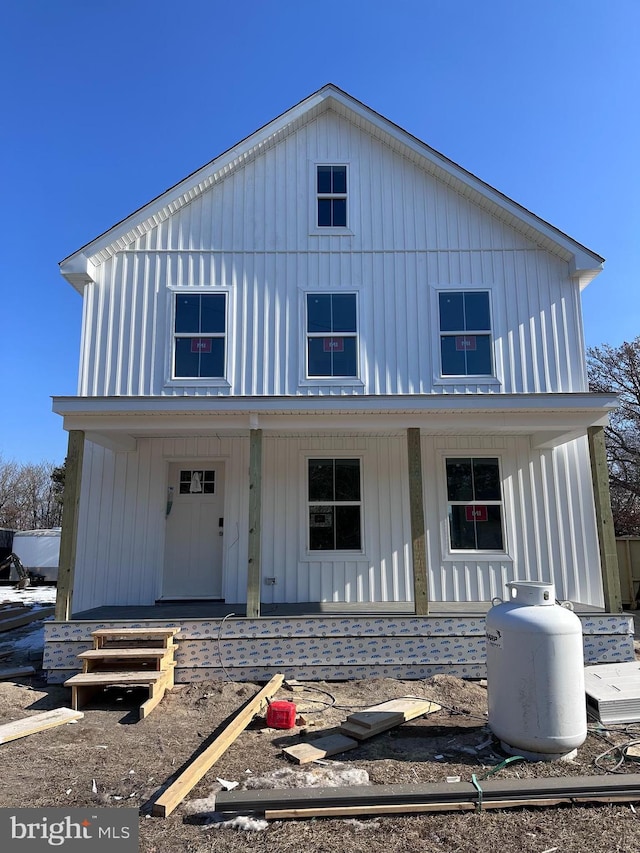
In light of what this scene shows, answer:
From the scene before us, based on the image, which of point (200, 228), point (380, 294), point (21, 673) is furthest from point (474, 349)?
point (21, 673)

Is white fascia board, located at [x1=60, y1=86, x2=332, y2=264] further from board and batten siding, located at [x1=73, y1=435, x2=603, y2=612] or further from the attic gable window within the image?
board and batten siding, located at [x1=73, y1=435, x2=603, y2=612]

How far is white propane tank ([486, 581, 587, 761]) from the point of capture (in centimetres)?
464

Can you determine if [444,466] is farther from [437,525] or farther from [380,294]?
[380,294]

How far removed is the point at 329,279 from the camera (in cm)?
943

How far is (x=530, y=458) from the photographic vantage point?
9.35 meters

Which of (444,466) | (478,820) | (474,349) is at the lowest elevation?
(478,820)

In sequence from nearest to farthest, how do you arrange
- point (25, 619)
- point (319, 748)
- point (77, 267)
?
point (319, 748)
point (77, 267)
point (25, 619)

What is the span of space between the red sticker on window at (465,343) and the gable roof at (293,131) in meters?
1.96

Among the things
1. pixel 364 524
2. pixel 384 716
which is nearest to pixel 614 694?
pixel 384 716

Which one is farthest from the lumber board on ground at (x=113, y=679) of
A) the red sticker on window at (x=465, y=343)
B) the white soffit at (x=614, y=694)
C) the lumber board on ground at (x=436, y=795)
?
the red sticker on window at (x=465, y=343)

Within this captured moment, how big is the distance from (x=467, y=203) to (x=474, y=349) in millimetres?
2546

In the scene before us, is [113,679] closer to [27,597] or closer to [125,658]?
[125,658]

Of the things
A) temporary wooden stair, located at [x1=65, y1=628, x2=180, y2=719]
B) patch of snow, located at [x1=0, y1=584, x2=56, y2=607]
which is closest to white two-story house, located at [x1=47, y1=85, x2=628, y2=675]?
temporary wooden stair, located at [x1=65, y1=628, x2=180, y2=719]

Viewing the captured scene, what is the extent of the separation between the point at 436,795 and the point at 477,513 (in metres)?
5.67
